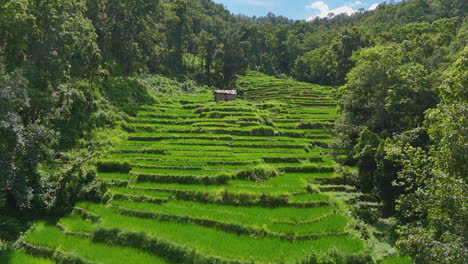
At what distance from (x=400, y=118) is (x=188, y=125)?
780 inches

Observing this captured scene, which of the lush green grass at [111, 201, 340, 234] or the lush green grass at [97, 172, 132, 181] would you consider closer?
the lush green grass at [111, 201, 340, 234]

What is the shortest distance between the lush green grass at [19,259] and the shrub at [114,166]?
8.18 meters

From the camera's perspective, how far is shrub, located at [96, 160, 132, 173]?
20922 mm

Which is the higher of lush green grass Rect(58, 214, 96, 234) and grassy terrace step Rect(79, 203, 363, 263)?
grassy terrace step Rect(79, 203, 363, 263)

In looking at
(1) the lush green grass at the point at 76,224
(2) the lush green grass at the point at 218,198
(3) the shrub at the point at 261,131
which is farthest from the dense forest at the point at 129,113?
(3) the shrub at the point at 261,131

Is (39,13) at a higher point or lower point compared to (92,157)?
higher

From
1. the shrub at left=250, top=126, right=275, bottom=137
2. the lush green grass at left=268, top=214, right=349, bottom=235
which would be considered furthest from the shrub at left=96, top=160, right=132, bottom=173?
the shrub at left=250, top=126, right=275, bottom=137

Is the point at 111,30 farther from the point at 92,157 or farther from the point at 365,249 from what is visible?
the point at 365,249

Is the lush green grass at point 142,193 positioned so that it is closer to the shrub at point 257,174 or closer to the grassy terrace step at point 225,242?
the grassy terrace step at point 225,242

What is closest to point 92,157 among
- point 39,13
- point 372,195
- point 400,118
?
point 39,13

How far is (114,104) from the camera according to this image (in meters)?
32.2

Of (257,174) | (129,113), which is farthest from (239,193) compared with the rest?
(129,113)

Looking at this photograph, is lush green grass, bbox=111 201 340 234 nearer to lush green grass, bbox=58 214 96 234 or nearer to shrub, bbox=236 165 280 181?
lush green grass, bbox=58 214 96 234

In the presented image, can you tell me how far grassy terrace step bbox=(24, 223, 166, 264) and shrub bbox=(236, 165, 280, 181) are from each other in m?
8.76
